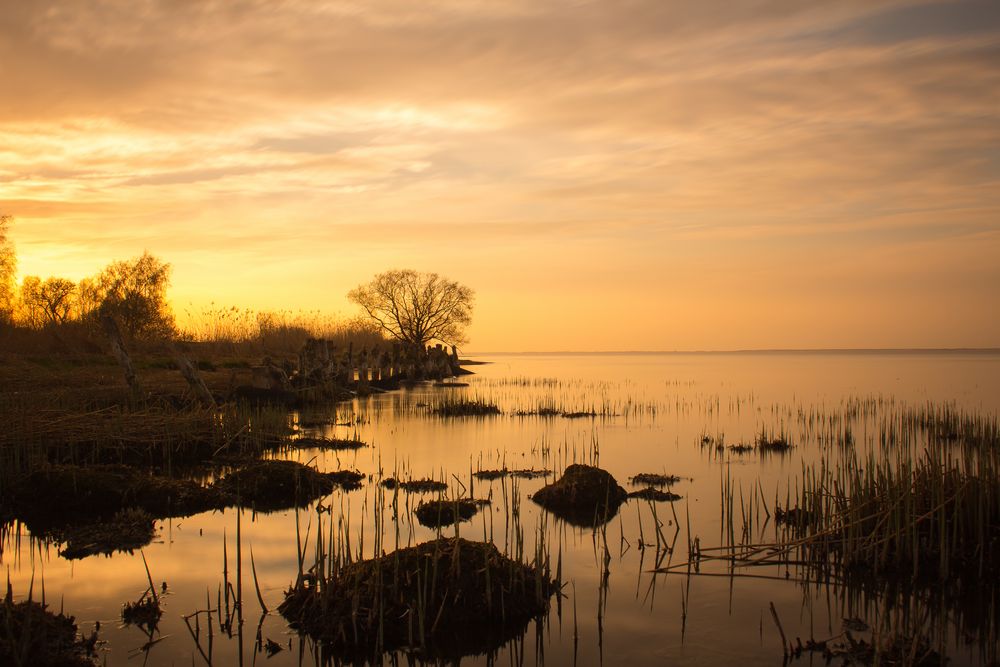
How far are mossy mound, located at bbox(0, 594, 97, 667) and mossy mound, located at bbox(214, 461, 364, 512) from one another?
5.37 m

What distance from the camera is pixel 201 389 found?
2119 centimetres

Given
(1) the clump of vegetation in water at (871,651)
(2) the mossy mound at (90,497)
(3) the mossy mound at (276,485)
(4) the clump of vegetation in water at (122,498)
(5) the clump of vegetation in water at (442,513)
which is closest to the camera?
(1) the clump of vegetation in water at (871,651)

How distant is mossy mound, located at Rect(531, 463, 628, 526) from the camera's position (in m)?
11.1

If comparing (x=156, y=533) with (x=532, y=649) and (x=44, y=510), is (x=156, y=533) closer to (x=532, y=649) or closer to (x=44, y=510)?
(x=44, y=510)

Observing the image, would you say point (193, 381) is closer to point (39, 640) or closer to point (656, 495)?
point (656, 495)

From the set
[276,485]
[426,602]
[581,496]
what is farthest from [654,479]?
[426,602]

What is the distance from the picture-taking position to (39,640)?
5.58 metres

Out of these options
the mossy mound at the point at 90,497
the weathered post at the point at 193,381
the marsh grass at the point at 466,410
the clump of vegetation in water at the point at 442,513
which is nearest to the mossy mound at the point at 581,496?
the clump of vegetation in water at the point at 442,513

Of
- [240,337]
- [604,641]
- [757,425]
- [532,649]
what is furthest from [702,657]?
[240,337]

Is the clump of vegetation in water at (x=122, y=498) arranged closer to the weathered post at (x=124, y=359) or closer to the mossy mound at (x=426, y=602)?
the mossy mound at (x=426, y=602)

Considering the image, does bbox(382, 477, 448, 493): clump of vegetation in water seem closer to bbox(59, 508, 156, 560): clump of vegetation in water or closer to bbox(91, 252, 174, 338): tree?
bbox(59, 508, 156, 560): clump of vegetation in water

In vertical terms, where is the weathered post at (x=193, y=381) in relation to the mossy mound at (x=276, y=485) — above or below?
above

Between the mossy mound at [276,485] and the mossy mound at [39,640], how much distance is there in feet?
17.6

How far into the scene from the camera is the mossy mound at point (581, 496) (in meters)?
11.1
